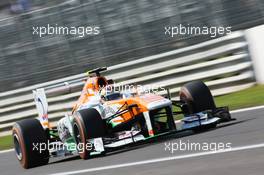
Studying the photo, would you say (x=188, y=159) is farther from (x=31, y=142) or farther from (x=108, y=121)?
(x=31, y=142)

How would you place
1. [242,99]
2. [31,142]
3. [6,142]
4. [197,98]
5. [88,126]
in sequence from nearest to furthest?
1. [88,126]
2. [197,98]
3. [31,142]
4. [242,99]
5. [6,142]

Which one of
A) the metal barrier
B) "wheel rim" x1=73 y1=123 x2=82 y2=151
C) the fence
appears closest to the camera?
"wheel rim" x1=73 y1=123 x2=82 y2=151

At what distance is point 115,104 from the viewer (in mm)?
11148

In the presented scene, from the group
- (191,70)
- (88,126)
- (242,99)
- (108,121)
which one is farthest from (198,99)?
(191,70)

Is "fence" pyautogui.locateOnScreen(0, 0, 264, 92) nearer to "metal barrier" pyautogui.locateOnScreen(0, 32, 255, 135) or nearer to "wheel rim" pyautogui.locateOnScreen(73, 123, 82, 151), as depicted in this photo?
"metal barrier" pyautogui.locateOnScreen(0, 32, 255, 135)

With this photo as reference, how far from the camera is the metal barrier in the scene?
15195 millimetres

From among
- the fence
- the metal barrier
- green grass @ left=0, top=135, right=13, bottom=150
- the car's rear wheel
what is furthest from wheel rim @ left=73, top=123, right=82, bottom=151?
the fence

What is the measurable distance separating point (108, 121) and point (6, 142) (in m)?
5.83

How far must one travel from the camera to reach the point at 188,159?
28.1 feet

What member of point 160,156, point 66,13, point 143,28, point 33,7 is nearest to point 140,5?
point 143,28

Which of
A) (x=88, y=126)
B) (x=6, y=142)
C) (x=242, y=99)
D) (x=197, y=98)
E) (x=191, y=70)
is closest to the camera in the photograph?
(x=88, y=126)

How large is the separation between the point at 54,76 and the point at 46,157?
5618mm

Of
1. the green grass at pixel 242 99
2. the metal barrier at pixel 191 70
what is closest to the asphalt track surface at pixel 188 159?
the green grass at pixel 242 99

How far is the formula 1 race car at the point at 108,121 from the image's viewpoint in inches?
416
